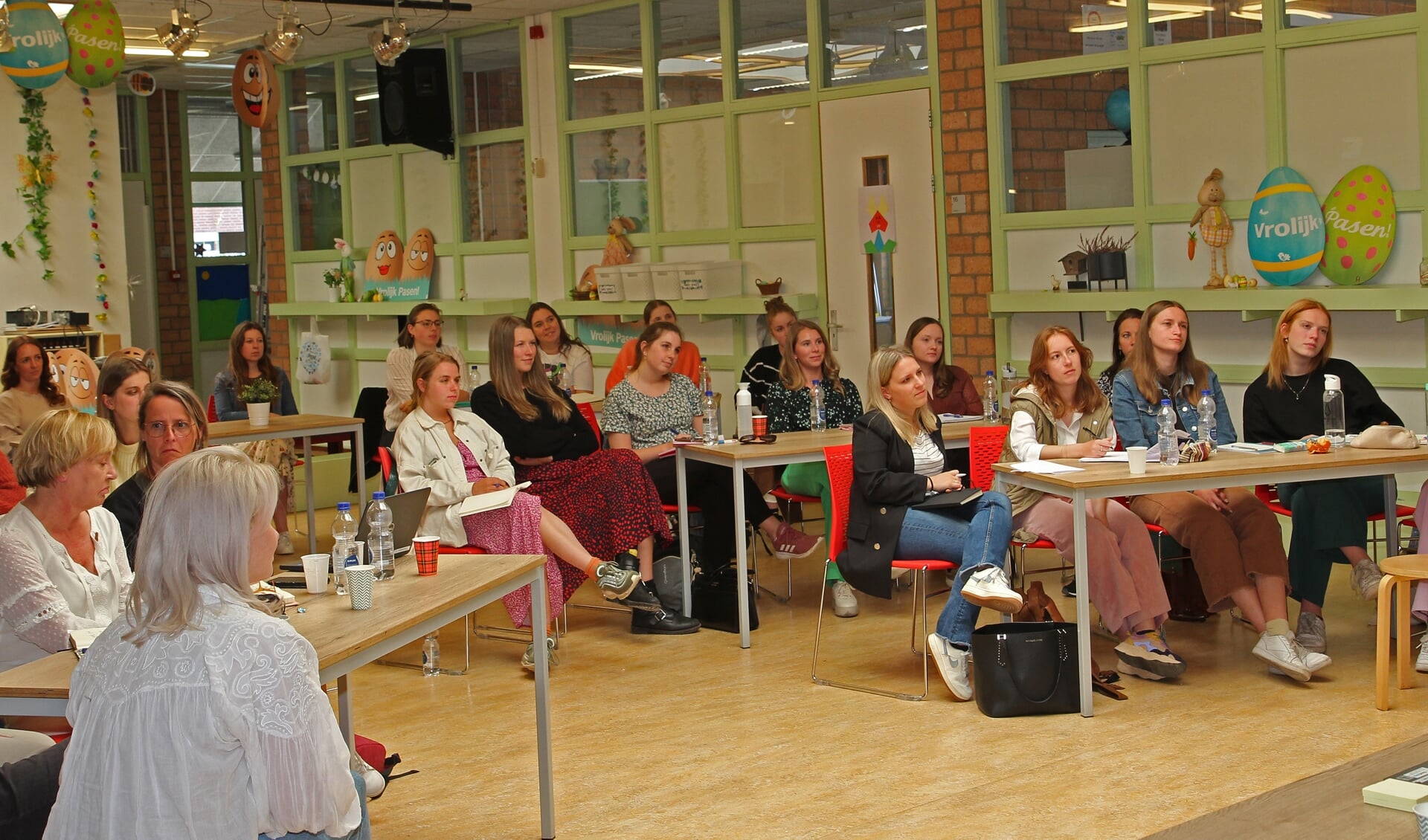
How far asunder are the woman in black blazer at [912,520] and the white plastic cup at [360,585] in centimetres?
218

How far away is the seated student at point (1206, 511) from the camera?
5250 millimetres

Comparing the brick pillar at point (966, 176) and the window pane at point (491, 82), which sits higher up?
the window pane at point (491, 82)

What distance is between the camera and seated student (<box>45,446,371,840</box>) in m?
2.44

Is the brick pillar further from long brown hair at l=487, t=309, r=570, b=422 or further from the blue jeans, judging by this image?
the blue jeans

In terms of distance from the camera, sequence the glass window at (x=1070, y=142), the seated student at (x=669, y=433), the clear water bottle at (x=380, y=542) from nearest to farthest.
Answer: the clear water bottle at (x=380, y=542) → the seated student at (x=669, y=433) → the glass window at (x=1070, y=142)

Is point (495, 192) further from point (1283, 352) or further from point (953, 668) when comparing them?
point (953, 668)

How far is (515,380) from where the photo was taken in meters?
6.45

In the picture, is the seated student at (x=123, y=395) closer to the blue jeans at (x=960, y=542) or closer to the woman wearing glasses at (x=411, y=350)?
the blue jeans at (x=960, y=542)

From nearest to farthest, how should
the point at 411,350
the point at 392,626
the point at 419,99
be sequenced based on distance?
the point at 392,626, the point at 411,350, the point at 419,99

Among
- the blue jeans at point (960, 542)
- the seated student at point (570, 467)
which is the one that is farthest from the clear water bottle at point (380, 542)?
the seated student at point (570, 467)

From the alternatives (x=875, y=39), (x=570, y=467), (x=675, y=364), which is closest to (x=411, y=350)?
(x=675, y=364)

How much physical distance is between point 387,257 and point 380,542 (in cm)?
860

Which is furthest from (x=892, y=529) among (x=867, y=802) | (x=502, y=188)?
(x=502, y=188)

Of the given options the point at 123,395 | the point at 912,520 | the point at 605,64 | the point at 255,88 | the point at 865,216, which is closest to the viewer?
the point at 123,395
